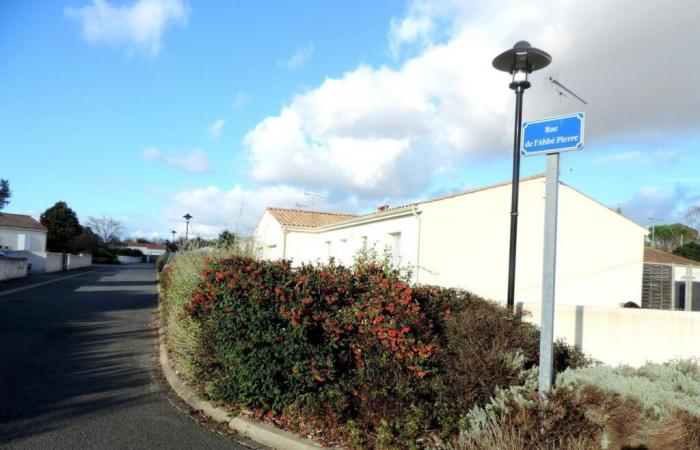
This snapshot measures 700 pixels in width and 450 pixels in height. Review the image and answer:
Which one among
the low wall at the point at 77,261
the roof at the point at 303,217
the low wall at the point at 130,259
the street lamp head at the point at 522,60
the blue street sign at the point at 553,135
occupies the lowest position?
the low wall at the point at 130,259

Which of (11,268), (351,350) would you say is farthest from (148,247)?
(351,350)

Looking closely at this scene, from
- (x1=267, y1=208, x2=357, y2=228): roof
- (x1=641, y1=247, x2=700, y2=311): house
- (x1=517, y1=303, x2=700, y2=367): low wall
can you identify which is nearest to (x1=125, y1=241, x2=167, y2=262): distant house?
→ (x1=267, y1=208, x2=357, y2=228): roof

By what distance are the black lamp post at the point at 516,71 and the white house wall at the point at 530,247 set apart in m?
7.25

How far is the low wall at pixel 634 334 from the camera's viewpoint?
668 centimetres

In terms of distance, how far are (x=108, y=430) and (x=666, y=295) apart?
17.2 m

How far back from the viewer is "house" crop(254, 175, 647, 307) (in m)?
15.3

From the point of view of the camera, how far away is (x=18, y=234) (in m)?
48.9

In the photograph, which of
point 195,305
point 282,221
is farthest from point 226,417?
point 282,221

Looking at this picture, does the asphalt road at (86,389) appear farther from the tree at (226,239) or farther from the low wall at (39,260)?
the low wall at (39,260)

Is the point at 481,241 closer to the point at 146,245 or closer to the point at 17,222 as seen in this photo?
the point at 17,222

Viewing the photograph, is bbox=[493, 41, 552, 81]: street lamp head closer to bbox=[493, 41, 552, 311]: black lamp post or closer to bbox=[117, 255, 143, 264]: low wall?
bbox=[493, 41, 552, 311]: black lamp post

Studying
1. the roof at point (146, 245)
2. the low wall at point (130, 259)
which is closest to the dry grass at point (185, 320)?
the low wall at point (130, 259)

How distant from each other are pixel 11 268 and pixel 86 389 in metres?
23.8

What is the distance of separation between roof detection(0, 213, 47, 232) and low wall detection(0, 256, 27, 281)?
24.4 meters
